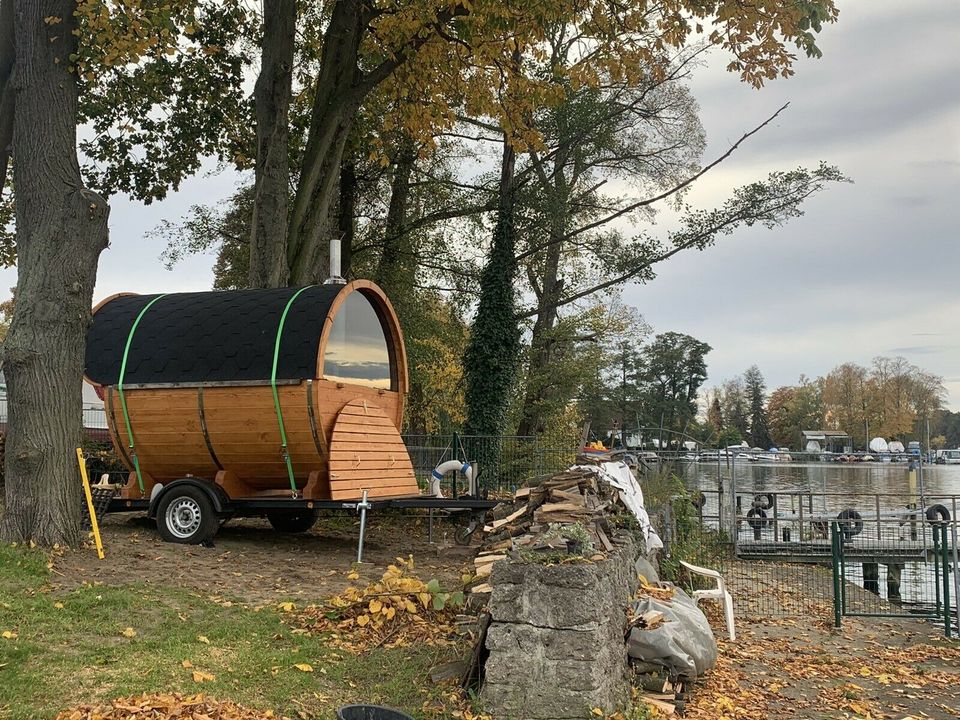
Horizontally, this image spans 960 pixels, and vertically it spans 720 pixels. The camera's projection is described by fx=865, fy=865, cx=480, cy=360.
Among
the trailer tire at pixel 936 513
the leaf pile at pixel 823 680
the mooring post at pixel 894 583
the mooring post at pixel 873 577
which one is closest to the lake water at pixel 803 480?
the trailer tire at pixel 936 513

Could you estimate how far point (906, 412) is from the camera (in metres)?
89.5

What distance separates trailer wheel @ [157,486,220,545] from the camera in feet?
36.7

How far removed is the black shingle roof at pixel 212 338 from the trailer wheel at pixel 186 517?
150 cm

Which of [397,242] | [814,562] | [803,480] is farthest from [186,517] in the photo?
[803,480]

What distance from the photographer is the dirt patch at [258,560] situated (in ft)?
28.5

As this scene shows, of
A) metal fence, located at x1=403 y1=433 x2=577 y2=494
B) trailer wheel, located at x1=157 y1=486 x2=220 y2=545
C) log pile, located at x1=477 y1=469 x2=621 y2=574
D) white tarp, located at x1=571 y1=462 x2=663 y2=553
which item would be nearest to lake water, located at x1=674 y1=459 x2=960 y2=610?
metal fence, located at x1=403 y1=433 x2=577 y2=494

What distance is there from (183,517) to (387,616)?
501 cm

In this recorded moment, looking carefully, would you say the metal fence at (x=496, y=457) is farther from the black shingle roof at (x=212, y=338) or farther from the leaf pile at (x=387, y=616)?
the leaf pile at (x=387, y=616)

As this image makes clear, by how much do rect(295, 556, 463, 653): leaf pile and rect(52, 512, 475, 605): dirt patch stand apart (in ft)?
3.11

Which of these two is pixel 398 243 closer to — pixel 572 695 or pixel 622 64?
pixel 622 64

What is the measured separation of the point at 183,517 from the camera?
448 inches

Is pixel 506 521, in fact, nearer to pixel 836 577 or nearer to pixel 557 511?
pixel 557 511

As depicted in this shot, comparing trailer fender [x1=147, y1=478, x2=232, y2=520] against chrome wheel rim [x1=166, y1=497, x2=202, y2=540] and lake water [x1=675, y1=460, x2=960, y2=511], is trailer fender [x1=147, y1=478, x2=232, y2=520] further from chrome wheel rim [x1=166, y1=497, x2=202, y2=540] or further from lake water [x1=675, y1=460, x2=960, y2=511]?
lake water [x1=675, y1=460, x2=960, y2=511]

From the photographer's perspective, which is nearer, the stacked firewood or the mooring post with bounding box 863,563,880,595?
the stacked firewood
